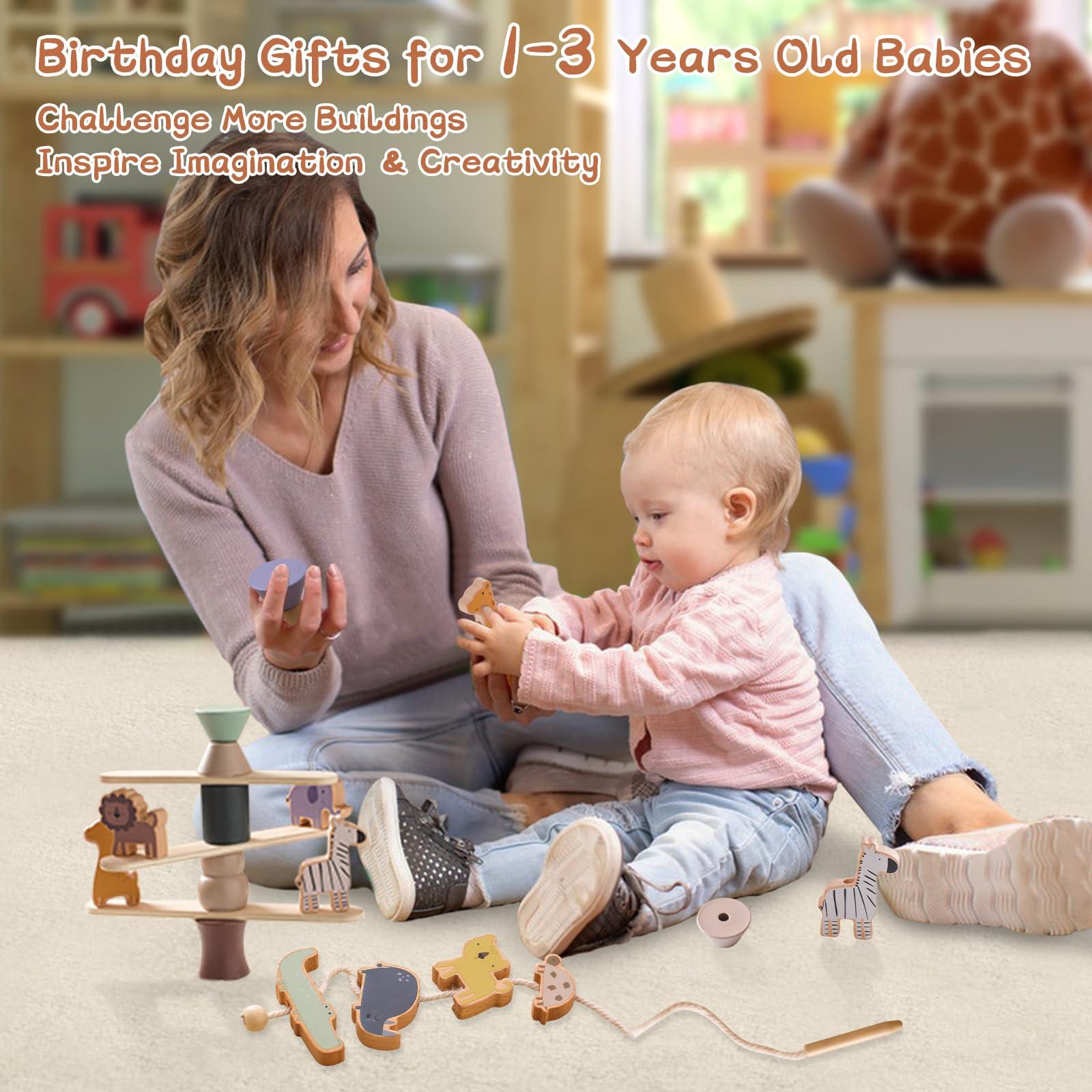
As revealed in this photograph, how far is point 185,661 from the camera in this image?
5.17 feet

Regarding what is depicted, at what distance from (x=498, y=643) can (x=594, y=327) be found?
1682mm

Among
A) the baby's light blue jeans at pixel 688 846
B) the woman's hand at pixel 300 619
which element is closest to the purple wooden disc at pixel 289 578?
the woman's hand at pixel 300 619

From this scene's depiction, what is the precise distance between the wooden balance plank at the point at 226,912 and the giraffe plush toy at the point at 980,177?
5.82 feet

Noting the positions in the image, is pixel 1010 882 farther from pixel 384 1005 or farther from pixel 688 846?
pixel 384 1005

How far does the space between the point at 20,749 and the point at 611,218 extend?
5.72ft

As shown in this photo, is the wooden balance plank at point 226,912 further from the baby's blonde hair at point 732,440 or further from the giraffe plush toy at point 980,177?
the giraffe plush toy at point 980,177

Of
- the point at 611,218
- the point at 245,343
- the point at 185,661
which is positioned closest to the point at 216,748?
the point at 245,343

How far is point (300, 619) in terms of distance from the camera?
0.95 meters

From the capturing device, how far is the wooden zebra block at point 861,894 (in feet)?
2.92

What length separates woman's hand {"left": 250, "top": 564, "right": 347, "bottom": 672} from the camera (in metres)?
0.92

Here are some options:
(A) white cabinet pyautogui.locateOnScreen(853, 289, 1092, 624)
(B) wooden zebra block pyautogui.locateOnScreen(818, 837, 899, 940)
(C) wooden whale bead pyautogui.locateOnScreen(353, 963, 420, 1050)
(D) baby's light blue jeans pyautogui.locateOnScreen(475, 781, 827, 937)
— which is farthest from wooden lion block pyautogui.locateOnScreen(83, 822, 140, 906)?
(A) white cabinet pyautogui.locateOnScreen(853, 289, 1092, 624)

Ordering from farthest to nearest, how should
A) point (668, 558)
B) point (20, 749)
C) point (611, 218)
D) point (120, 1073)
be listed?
→ point (611, 218), point (20, 749), point (668, 558), point (120, 1073)

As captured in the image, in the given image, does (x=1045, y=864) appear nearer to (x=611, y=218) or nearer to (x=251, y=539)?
(x=251, y=539)

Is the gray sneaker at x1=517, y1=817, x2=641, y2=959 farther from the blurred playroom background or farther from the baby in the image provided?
the blurred playroom background
